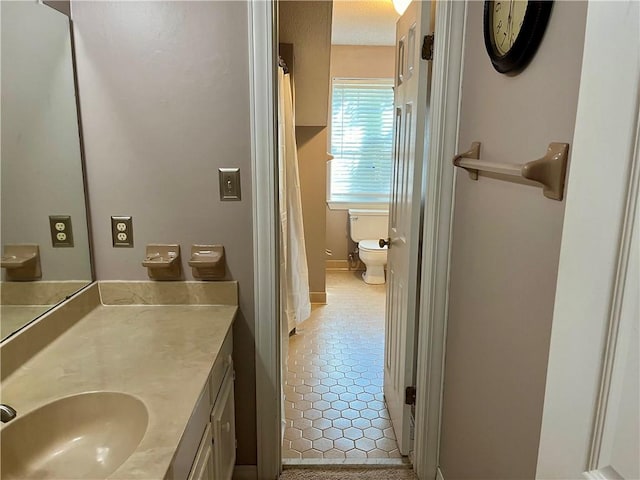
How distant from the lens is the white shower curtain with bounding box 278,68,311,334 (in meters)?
2.77

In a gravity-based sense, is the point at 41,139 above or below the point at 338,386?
above

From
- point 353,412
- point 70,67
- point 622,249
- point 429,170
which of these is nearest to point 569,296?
point 622,249

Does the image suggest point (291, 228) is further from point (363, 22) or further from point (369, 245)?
point (363, 22)

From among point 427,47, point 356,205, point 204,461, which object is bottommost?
point 204,461

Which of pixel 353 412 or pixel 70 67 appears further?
pixel 353 412

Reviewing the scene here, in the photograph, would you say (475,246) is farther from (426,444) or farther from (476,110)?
(426,444)

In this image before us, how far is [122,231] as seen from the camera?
1.69 m

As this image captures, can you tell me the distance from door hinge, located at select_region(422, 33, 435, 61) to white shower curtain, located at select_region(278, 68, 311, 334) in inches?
42.5

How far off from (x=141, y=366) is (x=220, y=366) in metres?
0.29

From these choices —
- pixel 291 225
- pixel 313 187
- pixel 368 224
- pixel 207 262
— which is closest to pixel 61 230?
pixel 207 262

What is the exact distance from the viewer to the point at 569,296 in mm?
688

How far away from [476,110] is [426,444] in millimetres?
1365

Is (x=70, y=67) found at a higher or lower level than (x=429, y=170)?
higher

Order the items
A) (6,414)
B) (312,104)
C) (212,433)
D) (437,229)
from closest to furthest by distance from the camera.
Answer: (6,414) < (212,433) < (437,229) < (312,104)
